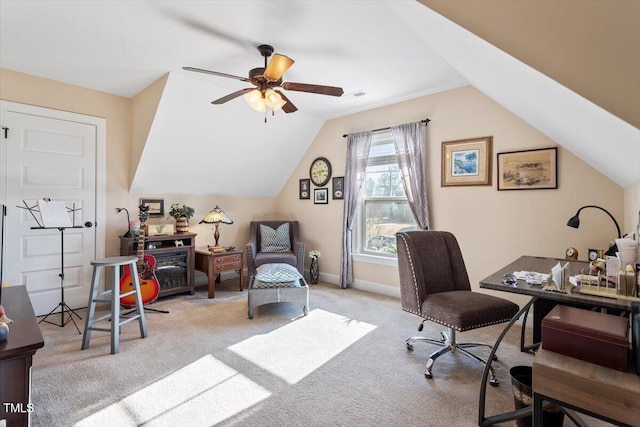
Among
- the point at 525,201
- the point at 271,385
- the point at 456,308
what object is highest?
the point at 525,201

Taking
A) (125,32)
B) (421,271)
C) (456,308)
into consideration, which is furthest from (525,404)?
(125,32)

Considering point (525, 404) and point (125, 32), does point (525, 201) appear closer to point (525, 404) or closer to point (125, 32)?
point (525, 404)

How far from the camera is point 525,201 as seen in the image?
316 cm

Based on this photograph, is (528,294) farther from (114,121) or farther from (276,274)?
(114,121)

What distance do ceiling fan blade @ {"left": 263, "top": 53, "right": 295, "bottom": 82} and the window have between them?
86.3 inches

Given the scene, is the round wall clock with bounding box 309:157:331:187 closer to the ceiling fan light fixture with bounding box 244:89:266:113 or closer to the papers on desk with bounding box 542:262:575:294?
the ceiling fan light fixture with bounding box 244:89:266:113

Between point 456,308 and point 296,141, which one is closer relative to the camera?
point 456,308

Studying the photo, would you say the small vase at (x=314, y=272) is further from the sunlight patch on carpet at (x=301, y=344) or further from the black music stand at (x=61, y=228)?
the black music stand at (x=61, y=228)

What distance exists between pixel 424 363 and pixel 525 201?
1.96 meters

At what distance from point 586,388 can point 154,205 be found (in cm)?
457

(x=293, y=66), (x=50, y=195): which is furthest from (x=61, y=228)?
(x=293, y=66)

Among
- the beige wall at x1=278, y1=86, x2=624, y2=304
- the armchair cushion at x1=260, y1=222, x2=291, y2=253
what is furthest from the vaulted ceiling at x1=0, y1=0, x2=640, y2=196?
the armchair cushion at x1=260, y1=222, x2=291, y2=253

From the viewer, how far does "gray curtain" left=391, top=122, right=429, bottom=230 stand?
3.83 meters

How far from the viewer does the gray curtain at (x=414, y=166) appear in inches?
151
